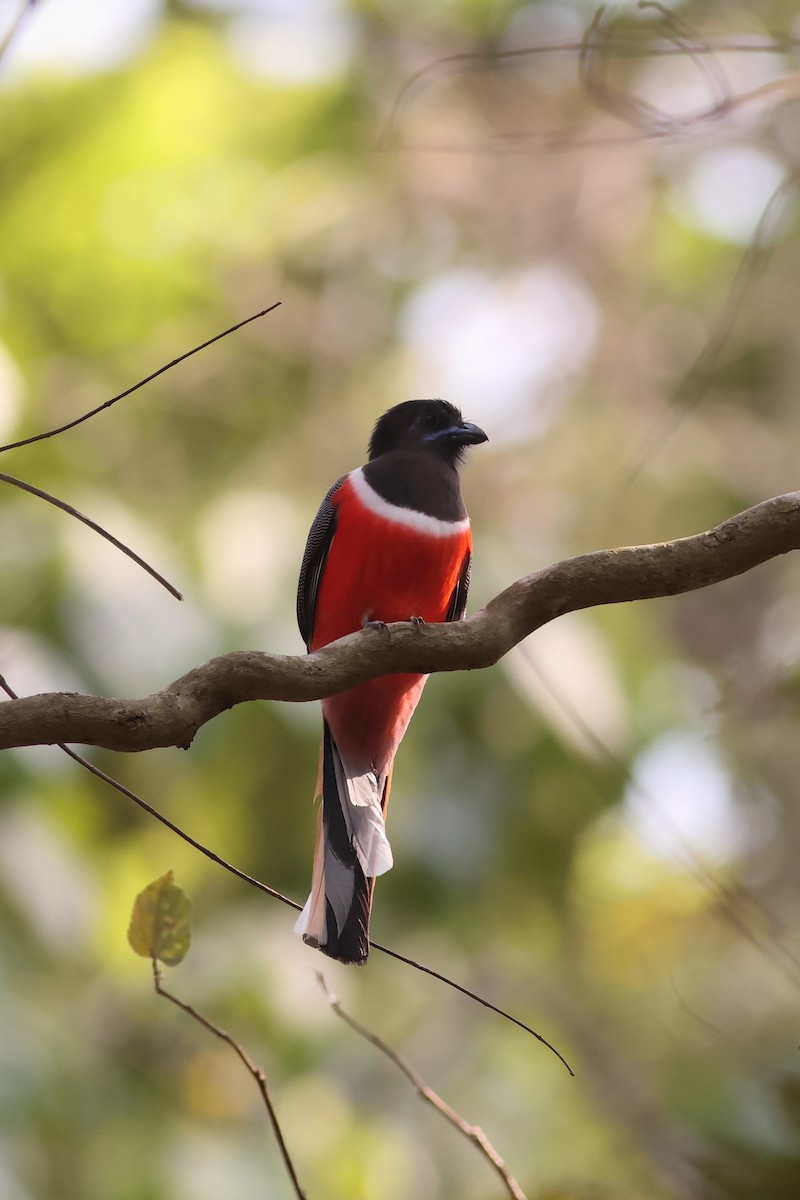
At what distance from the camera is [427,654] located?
2033mm

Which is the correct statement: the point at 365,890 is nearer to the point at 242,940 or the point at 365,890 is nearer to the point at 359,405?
the point at 242,940

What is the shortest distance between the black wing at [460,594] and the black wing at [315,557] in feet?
1.14

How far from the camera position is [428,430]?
3654 mm

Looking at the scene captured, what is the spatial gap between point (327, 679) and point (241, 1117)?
4844 mm

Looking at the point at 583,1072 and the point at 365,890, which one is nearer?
the point at 365,890

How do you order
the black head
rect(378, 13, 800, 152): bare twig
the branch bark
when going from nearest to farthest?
the branch bark < rect(378, 13, 800, 152): bare twig < the black head

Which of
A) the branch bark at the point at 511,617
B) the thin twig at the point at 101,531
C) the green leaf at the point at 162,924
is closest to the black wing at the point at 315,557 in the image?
the branch bark at the point at 511,617

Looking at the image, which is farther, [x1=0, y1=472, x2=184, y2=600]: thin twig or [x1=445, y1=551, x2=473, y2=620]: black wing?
[x1=445, y1=551, x2=473, y2=620]: black wing

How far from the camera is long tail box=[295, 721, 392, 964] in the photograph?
2537mm

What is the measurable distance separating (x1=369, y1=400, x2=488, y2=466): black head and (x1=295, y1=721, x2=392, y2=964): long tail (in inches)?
34.8

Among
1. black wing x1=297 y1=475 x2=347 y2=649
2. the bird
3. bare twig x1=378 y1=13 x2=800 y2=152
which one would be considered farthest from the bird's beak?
bare twig x1=378 y1=13 x2=800 y2=152

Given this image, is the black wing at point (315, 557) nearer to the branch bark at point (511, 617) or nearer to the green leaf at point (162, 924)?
the branch bark at point (511, 617)

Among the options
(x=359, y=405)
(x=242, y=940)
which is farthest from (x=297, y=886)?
(x=359, y=405)

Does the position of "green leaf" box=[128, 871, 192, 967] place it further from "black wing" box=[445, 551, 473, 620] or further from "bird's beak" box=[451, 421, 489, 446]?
"bird's beak" box=[451, 421, 489, 446]
